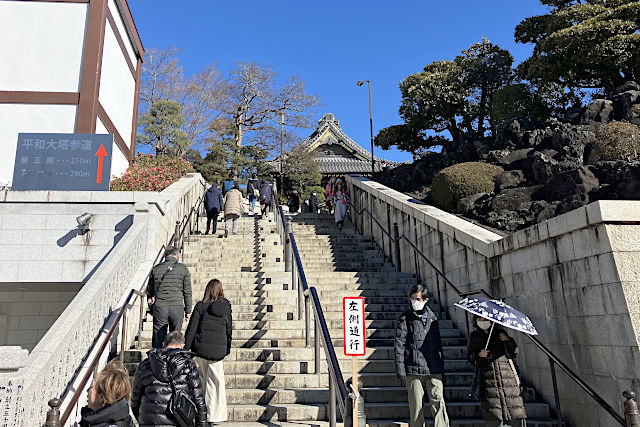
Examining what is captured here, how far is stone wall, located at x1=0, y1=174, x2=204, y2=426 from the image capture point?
3.74 meters

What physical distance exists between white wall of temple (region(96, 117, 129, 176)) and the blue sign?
12.0ft

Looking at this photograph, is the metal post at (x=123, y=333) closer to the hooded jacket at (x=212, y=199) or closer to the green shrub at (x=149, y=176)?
the hooded jacket at (x=212, y=199)

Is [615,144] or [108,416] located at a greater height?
[615,144]

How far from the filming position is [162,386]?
3217 millimetres

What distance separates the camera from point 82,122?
1288 centimetres

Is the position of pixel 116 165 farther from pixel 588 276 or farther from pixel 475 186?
pixel 588 276

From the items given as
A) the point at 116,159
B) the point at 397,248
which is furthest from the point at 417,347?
the point at 116,159

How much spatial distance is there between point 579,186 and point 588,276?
6.07 metres

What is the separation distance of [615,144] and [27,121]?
613 inches

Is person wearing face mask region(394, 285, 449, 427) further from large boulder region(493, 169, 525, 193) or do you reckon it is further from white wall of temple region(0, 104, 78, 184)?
white wall of temple region(0, 104, 78, 184)

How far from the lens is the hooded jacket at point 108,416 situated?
9.49 ft

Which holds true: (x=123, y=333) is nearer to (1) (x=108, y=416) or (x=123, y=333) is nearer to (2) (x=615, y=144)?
(1) (x=108, y=416)

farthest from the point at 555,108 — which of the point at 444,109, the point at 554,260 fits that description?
the point at 554,260

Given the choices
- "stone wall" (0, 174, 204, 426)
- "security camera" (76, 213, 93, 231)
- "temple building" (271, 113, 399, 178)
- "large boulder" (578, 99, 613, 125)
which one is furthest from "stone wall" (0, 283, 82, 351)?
"temple building" (271, 113, 399, 178)
